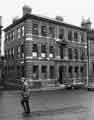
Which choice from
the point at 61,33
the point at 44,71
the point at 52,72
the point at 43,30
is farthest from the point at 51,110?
the point at 61,33

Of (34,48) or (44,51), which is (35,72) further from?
(44,51)

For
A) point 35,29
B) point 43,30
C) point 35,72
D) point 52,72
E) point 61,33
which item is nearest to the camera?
point 35,72

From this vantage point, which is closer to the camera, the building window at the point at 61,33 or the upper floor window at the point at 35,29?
the upper floor window at the point at 35,29

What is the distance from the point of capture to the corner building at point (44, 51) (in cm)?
2698

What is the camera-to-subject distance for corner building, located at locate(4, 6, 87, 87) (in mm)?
26984

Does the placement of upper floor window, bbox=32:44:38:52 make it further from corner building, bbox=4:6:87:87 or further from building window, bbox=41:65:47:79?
building window, bbox=41:65:47:79

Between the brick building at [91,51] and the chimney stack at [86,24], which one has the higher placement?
the chimney stack at [86,24]

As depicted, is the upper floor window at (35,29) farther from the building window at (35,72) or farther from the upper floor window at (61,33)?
the building window at (35,72)

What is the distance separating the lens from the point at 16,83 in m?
30.2

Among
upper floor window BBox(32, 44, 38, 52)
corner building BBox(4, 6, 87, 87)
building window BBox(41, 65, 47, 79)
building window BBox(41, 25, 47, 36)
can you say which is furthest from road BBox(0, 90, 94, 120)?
building window BBox(41, 25, 47, 36)

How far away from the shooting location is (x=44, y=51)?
93.9 ft

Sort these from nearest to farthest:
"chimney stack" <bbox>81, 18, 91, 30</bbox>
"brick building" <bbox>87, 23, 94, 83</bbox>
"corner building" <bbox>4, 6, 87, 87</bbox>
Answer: "corner building" <bbox>4, 6, 87, 87</bbox>
"brick building" <bbox>87, 23, 94, 83</bbox>
"chimney stack" <bbox>81, 18, 91, 30</bbox>

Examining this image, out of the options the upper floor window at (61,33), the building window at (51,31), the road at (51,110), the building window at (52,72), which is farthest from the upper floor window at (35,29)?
the road at (51,110)

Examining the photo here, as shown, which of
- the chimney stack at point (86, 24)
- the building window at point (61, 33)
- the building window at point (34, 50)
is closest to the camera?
the building window at point (34, 50)
